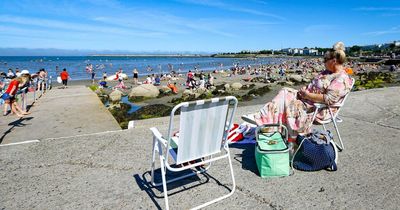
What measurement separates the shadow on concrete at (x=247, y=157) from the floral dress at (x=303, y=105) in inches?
19.4

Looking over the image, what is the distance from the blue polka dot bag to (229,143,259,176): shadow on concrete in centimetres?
52

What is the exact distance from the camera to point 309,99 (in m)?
4.23

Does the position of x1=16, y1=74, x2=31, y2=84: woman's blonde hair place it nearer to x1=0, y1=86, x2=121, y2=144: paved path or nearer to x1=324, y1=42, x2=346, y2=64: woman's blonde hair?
x1=0, y1=86, x2=121, y2=144: paved path

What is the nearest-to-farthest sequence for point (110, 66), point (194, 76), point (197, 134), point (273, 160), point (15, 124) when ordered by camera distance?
point (197, 134), point (273, 160), point (15, 124), point (194, 76), point (110, 66)

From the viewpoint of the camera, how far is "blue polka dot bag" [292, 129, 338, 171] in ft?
11.7

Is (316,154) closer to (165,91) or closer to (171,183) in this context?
(171,183)

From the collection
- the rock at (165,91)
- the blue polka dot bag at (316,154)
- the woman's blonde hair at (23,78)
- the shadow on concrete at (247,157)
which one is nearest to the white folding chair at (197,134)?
the shadow on concrete at (247,157)

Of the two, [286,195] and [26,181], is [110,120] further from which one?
[286,195]

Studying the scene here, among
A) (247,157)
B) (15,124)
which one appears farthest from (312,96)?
(15,124)

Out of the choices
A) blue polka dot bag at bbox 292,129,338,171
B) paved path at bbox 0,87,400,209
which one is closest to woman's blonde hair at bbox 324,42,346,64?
blue polka dot bag at bbox 292,129,338,171

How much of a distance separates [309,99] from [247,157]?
4.04 feet

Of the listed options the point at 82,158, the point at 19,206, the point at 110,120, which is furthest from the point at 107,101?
the point at 19,206

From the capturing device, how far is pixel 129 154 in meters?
4.38

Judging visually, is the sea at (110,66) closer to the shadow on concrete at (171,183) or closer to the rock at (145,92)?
the rock at (145,92)
